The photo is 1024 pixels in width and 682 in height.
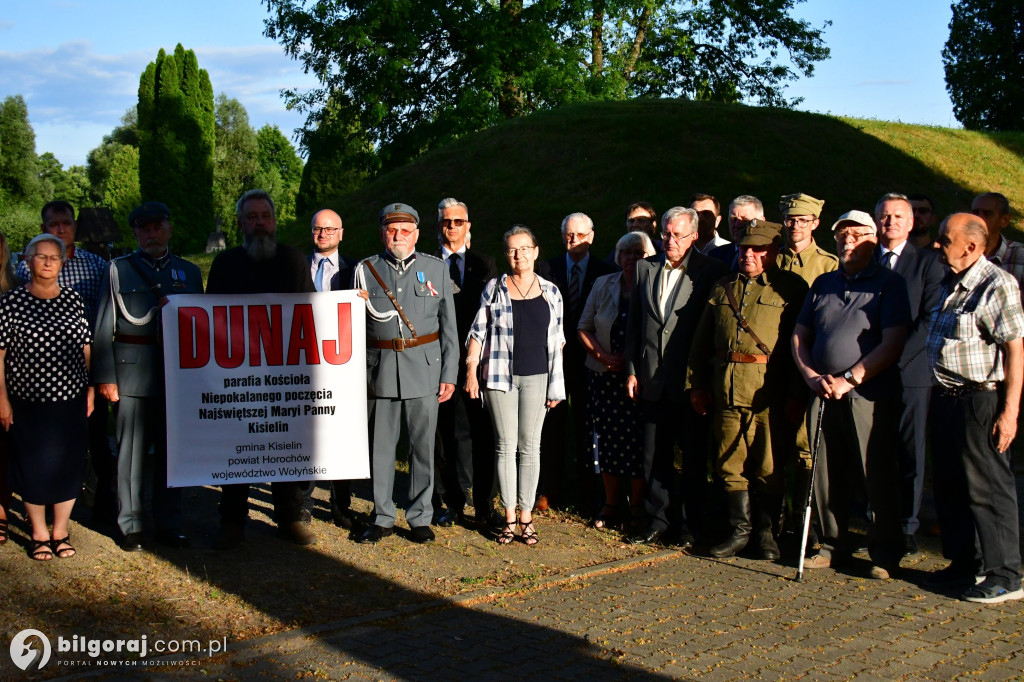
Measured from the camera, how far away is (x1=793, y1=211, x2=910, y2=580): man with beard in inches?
266

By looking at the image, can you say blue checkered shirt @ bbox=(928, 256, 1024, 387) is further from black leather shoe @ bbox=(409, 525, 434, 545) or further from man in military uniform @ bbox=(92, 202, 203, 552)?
man in military uniform @ bbox=(92, 202, 203, 552)

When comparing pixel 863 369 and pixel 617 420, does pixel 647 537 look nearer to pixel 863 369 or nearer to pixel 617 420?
pixel 617 420

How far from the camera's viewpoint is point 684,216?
769 cm

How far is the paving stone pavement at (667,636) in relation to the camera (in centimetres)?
518

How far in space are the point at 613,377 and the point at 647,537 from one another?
129 cm

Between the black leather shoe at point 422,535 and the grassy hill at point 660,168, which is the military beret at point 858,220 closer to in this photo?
the black leather shoe at point 422,535

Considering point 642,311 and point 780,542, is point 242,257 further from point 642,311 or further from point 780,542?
point 780,542

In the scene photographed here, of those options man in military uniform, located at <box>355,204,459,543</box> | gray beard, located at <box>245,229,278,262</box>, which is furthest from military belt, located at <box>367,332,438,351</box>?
gray beard, located at <box>245,229,278,262</box>

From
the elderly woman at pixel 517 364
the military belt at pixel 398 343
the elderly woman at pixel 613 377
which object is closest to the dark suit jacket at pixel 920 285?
the elderly woman at pixel 613 377

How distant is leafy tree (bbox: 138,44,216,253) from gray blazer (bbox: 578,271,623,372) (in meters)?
51.4

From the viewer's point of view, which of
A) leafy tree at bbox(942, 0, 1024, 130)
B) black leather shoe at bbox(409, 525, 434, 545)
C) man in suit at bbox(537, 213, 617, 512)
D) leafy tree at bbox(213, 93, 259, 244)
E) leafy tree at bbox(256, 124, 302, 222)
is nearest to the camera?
black leather shoe at bbox(409, 525, 434, 545)

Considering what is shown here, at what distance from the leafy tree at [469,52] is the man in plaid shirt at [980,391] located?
27.5m

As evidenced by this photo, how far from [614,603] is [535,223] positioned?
13.5 metres

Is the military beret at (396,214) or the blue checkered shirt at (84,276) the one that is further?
the blue checkered shirt at (84,276)
